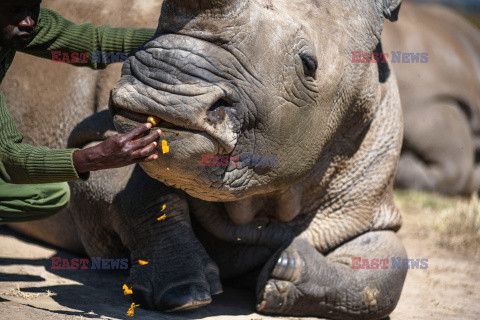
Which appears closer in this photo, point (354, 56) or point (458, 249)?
point (354, 56)

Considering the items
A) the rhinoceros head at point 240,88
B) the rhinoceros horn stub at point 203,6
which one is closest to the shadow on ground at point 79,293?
the rhinoceros head at point 240,88

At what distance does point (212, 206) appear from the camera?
12.7 feet

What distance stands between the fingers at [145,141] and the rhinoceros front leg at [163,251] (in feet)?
2.49

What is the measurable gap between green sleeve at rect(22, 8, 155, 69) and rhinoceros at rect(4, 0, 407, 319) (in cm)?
39

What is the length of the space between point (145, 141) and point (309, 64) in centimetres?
87

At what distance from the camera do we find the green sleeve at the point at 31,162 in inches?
125

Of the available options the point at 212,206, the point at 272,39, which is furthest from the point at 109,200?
the point at 272,39

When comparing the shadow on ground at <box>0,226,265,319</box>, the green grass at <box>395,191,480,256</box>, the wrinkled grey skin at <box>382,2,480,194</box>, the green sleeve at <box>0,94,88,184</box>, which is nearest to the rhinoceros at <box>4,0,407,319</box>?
the shadow on ground at <box>0,226,265,319</box>

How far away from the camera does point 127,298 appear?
374 cm

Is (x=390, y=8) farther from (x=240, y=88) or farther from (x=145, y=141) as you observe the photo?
(x=145, y=141)

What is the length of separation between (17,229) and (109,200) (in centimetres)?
150

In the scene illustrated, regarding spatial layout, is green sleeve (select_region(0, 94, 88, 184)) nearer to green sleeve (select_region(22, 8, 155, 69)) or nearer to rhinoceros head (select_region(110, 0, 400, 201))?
rhinoceros head (select_region(110, 0, 400, 201))

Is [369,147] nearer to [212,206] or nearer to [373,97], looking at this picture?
[373,97]

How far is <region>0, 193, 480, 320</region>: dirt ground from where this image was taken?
343 cm
